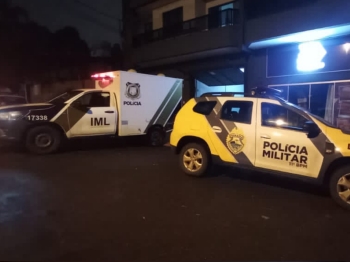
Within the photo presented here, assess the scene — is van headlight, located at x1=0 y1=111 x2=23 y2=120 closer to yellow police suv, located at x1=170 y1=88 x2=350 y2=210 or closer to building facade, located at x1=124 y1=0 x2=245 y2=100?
yellow police suv, located at x1=170 y1=88 x2=350 y2=210

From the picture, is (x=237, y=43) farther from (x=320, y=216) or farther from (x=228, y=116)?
(x=320, y=216)

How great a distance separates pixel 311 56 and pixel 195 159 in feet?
24.9

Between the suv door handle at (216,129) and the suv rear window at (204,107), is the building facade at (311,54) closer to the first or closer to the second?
the suv rear window at (204,107)

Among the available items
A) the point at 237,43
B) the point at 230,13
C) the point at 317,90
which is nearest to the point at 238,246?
the point at 317,90

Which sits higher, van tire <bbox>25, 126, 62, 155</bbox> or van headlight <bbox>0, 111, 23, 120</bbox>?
van headlight <bbox>0, 111, 23, 120</bbox>

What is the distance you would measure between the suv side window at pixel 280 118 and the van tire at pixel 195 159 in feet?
4.70

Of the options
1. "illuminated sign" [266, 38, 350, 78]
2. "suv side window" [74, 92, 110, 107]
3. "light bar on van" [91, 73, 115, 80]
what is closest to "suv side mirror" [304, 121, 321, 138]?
"suv side window" [74, 92, 110, 107]

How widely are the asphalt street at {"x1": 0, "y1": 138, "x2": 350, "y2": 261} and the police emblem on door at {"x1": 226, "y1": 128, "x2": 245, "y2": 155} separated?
733 mm

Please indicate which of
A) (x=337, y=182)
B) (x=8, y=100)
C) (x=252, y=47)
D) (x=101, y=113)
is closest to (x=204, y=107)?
(x=337, y=182)

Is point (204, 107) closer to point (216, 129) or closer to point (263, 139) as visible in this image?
point (216, 129)

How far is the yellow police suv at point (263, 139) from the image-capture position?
5.31m

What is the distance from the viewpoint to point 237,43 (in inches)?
544

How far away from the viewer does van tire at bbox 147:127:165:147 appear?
11.5 meters

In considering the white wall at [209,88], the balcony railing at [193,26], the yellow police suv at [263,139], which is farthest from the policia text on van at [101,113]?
the white wall at [209,88]
